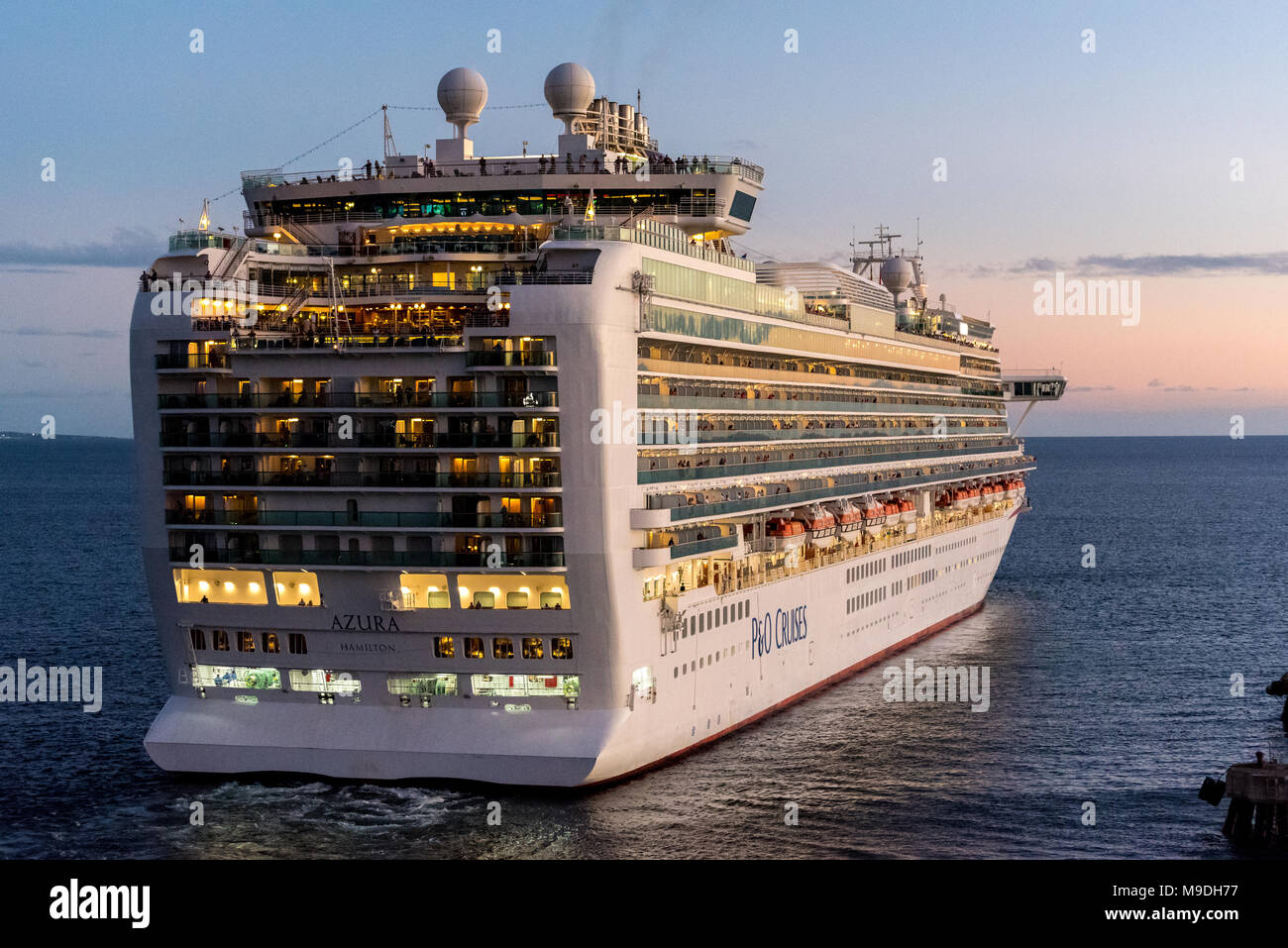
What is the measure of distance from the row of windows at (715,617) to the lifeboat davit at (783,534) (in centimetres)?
362

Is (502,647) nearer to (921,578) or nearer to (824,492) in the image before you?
(824,492)

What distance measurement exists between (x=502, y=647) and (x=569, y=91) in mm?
21403

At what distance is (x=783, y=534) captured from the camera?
54938 millimetres

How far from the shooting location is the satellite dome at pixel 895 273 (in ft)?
300

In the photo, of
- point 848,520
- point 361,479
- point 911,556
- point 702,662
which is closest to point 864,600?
point 848,520

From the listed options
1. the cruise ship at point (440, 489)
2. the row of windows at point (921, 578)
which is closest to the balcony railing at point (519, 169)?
the cruise ship at point (440, 489)

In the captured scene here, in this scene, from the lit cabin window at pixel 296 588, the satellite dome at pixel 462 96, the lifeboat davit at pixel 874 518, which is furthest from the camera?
the lifeboat davit at pixel 874 518

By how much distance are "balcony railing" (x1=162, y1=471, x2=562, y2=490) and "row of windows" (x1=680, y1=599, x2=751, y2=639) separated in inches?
316

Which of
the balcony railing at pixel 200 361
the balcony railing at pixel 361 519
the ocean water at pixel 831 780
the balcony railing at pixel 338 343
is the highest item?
the balcony railing at pixel 338 343

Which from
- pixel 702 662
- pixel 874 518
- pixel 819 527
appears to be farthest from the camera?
pixel 874 518

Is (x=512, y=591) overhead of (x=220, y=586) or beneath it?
beneath

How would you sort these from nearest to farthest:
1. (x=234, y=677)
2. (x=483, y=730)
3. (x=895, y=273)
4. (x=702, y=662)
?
(x=483, y=730)
(x=234, y=677)
(x=702, y=662)
(x=895, y=273)

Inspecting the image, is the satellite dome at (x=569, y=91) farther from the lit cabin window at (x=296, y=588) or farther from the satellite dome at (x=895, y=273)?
the satellite dome at (x=895, y=273)
